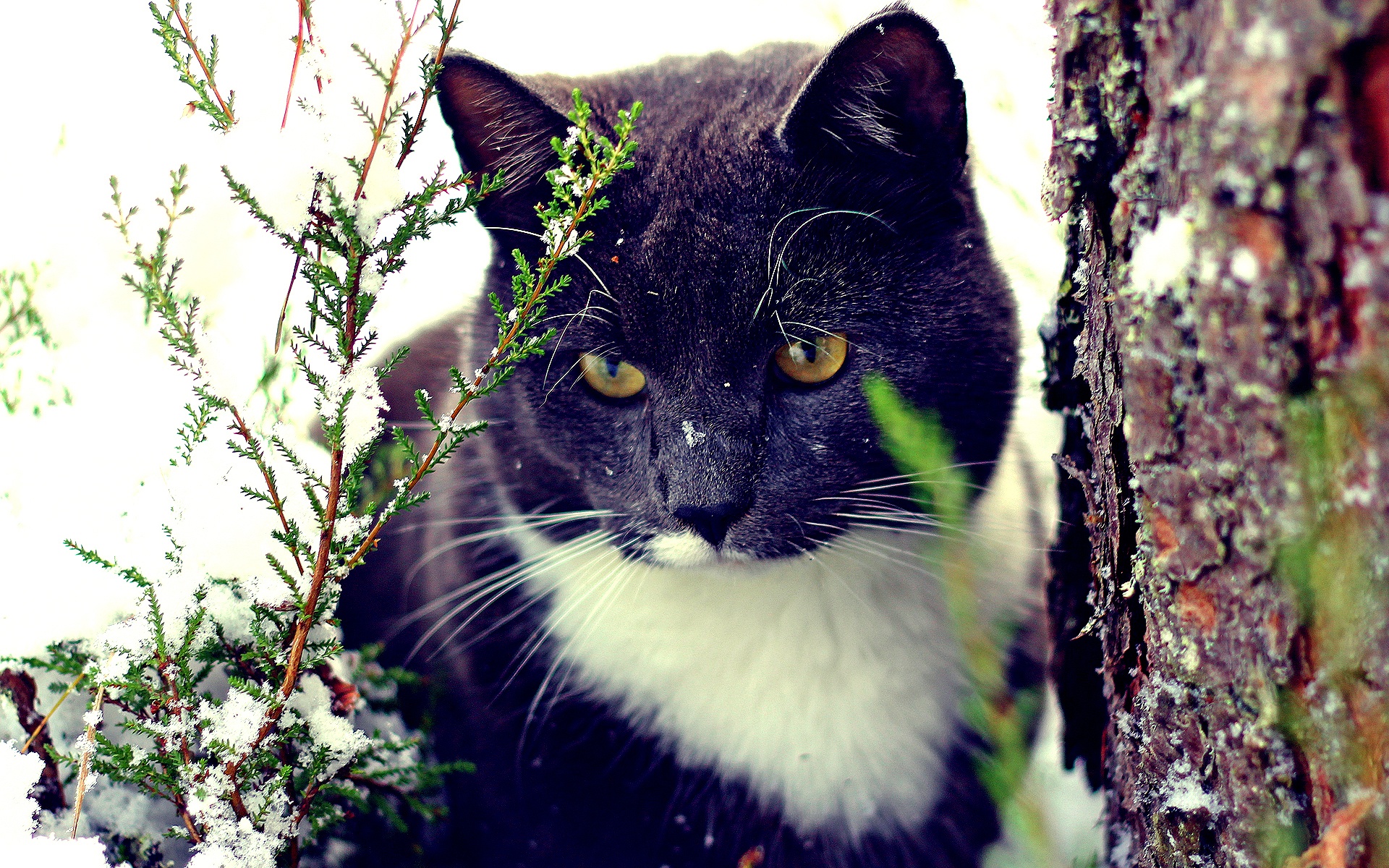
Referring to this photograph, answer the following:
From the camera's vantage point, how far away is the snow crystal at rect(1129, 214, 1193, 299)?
63 centimetres

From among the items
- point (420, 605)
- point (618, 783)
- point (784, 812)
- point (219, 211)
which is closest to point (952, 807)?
point (784, 812)

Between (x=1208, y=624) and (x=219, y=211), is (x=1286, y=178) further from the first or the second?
(x=219, y=211)

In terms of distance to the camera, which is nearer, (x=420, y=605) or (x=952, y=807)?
(x=952, y=807)

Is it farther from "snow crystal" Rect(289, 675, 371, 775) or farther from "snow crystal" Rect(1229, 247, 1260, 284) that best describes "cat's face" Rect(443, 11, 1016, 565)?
"snow crystal" Rect(1229, 247, 1260, 284)

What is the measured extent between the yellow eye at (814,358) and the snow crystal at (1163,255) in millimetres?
540

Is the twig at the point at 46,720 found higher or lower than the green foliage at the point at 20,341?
lower

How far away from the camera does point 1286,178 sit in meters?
0.53

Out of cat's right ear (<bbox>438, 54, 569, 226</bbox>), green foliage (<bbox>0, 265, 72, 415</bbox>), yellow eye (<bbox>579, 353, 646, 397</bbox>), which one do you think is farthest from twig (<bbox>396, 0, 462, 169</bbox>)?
green foliage (<bbox>0, 265, 72, 415</bbox>)

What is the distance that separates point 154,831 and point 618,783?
0.64 metres

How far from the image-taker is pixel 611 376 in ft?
4.21

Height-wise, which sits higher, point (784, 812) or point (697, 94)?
point (697, 94)

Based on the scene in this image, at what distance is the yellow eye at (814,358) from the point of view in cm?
120

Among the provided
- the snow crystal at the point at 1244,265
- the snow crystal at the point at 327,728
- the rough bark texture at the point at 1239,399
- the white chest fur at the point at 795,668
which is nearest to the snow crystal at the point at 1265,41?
the rough bark texture at the point at 1239,399

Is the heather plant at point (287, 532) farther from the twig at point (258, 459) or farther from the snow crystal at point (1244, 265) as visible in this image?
the snow crystal at point (1244, 265)
